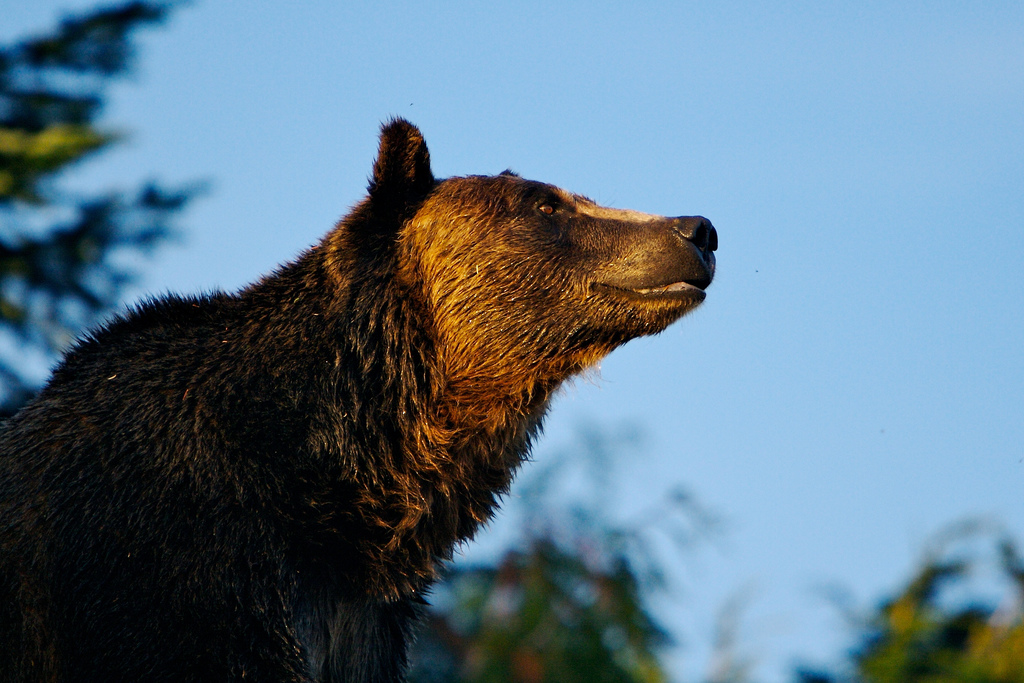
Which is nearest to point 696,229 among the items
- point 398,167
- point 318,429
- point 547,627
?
point 398,167

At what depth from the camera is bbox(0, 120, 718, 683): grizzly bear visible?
4.46 m

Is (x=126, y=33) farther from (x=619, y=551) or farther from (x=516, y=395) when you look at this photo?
(x=516, y=395)

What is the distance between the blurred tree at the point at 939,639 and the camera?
681 cm

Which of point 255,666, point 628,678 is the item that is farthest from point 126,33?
point 255,666

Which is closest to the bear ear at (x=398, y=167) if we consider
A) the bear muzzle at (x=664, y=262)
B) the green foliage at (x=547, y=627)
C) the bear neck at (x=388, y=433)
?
the bear neck at (x=388, y=433)

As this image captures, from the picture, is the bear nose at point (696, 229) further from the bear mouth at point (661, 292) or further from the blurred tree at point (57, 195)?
the blurred tree at point (57, 195)

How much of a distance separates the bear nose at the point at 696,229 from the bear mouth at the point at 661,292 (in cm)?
20

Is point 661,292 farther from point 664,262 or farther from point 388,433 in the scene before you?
point 388,433

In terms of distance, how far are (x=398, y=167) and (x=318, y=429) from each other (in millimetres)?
1443

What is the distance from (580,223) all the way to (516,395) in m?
0.92

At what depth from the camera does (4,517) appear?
15.7 ft

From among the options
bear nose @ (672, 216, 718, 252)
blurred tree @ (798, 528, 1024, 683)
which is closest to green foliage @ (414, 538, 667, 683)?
blurred tree @ (798, 528, 1024, 683)

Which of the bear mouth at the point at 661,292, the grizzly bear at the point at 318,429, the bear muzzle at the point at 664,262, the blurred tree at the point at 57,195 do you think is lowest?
the grizzly bear at the point at 318,429

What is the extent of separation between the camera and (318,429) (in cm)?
489
